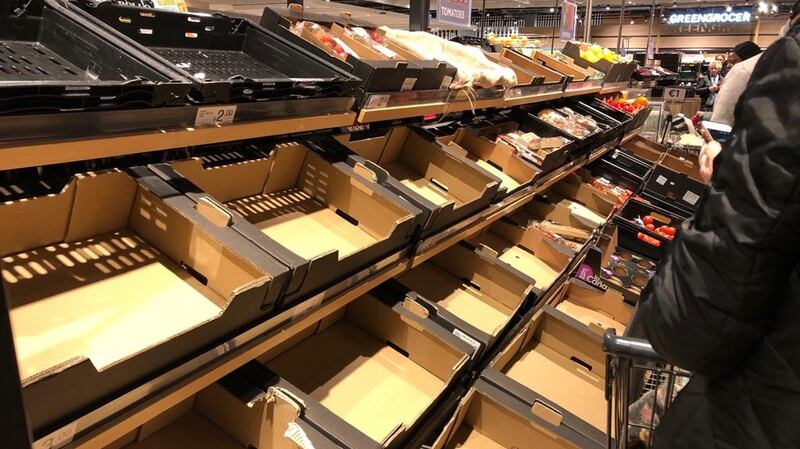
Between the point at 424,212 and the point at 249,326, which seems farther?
the point at 424,212

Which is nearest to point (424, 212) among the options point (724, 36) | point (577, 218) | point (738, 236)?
point (738, 236)

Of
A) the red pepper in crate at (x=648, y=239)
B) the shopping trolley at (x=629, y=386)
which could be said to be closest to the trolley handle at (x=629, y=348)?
the shopping trolley at (x=629, y=386)

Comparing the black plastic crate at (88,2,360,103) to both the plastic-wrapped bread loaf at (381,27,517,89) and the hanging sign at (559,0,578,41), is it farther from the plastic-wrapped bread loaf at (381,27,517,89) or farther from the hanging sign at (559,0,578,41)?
the hanging sign at (559,0,578,41)

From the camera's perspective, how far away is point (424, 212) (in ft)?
5.85

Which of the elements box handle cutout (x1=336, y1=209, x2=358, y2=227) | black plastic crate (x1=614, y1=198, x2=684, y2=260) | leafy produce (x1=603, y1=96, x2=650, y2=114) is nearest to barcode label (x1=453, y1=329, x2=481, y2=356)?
box handle cutout (x1=336, y1=209, x2=358, y2=227)

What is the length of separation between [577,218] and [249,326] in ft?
9.37

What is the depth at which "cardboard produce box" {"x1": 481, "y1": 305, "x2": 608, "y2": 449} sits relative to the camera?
247 cm

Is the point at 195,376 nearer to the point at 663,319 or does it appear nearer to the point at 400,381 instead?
the point at 663,319

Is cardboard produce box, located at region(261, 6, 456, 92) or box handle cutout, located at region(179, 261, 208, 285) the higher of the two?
cardboard produce box, located at region(261, 6, 456, 92)

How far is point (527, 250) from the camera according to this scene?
133 inches

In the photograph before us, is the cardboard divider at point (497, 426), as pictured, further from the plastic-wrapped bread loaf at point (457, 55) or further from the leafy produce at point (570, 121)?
the leafy produce at point (570, 121)

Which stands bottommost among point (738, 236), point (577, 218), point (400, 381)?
point (400, 381)

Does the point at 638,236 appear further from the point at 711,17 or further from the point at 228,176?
the point at 711,17

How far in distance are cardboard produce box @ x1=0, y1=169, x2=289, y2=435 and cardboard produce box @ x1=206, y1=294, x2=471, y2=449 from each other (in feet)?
1.98
